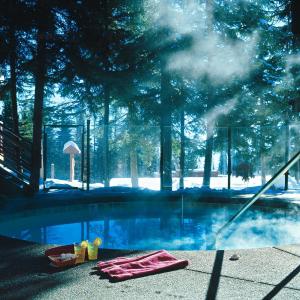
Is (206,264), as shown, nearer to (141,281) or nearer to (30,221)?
(141,281)

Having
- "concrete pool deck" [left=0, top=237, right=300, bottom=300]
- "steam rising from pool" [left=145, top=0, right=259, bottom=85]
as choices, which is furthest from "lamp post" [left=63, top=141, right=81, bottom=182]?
"concrete pool deck" [left=0, top=237, right=300, bottom=300]

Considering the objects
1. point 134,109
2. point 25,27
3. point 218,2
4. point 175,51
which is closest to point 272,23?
point 218,2

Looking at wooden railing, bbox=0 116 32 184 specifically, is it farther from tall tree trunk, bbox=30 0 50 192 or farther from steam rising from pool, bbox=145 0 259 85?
steam rising from pool, bbox=145 0 259 85

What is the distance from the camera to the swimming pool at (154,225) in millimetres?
6883

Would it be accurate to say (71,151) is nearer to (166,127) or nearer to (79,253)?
(166,127)

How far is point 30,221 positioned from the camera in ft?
26.5

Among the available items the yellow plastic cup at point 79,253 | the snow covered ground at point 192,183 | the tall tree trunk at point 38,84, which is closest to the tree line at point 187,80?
the snow covered ground at point 192,183

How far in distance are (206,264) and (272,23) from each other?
16.4 meters

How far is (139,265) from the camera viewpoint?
11.7 ft

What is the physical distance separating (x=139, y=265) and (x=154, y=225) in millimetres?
4695

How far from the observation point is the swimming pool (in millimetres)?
6883

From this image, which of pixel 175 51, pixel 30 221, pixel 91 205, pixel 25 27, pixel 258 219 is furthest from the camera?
pixel 175 51

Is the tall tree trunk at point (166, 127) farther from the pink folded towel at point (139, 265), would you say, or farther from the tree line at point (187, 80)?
the pink folded towel at point (139, 265)

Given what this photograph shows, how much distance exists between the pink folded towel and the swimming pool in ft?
9.00
